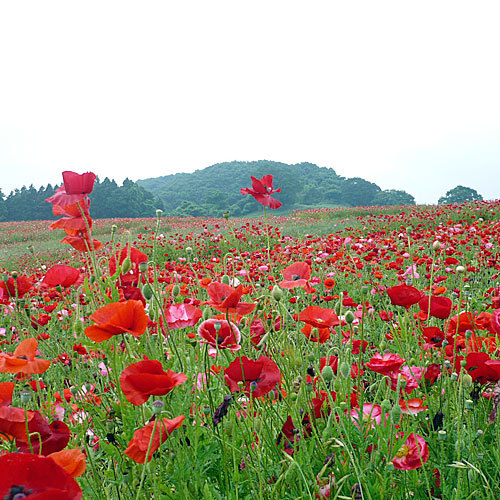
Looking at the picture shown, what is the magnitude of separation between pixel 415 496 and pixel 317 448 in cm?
26

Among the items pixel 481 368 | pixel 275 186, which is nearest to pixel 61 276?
pixel 481 368

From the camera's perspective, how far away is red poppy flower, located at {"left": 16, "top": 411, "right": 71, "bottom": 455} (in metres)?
0.81

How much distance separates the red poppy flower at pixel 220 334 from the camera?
96cm

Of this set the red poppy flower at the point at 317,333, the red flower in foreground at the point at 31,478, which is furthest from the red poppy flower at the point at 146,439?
the red poppy flower at the point at 317,333

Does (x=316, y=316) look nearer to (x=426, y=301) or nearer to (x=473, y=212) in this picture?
(x=426, y=301)

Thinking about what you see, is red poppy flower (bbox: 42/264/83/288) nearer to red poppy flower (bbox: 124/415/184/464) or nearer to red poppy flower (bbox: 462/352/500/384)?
red poppy flower (bbox: 124/415/184/464)

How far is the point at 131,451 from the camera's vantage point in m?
0.78

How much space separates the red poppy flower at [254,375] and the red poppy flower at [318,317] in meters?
0.18

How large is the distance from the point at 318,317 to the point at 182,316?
38 centimetres

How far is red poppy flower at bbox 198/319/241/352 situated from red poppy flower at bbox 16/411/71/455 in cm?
34

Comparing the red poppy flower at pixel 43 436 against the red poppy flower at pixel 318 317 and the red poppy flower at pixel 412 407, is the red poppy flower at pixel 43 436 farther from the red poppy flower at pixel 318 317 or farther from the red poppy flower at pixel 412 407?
the red poppy flower at pixel 412 407

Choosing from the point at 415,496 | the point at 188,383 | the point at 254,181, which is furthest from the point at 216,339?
the point at 254,181

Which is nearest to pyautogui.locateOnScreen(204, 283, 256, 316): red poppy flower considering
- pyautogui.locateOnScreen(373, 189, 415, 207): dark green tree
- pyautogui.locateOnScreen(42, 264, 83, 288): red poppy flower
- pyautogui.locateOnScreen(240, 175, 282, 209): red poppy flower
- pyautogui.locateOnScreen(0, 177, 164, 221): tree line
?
pyautogui.locateOnScreen(42, 264, 83, 288): red poppy flower

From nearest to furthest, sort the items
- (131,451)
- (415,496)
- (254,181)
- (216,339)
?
(131,451), (216,339), (415,496), (254,181)
